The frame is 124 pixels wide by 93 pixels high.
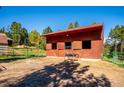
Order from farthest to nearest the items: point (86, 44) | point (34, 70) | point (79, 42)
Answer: point (86, 44)
point (79, 42)
point (34, 70)

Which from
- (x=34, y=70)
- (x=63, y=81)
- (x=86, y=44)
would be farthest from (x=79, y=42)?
(x=63, y=81)

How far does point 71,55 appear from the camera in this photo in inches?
723

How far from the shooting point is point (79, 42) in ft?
60.0

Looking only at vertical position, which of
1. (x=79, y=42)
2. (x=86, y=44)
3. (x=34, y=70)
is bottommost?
(x=34, y=70)

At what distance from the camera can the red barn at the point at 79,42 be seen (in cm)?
1677

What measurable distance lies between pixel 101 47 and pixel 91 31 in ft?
6.54

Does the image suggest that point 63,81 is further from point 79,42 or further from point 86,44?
point 86,44

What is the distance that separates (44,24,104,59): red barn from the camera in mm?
16766

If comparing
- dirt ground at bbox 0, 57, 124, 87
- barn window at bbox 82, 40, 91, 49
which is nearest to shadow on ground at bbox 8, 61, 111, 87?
dirt ground at bbox 0, 57, 124, 87

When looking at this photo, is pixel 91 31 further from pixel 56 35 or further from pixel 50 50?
pixel 50 50
